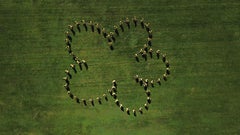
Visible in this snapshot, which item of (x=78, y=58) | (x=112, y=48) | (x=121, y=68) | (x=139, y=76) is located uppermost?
(x=112, y=48)

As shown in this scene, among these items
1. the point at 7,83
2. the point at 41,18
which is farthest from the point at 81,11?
the point at 7,83

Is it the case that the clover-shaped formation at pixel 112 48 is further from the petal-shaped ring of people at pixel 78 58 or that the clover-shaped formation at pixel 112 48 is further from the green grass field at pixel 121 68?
the green grass field at pixel 121 68

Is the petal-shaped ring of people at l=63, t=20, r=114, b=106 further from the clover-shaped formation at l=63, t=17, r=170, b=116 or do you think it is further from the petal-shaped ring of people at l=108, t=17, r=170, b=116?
the petal-shaped ring of people at l=108, t=17, r=170, b=116

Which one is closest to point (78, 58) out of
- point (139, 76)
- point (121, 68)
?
point (121, 68)

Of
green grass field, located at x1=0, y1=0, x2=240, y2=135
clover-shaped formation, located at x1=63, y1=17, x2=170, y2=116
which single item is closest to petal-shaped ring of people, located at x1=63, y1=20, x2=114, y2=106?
clover-shaped formation, located at x1=63, y1=17, x2=170, y2=116

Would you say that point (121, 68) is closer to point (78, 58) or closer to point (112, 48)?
point (112, 48)
